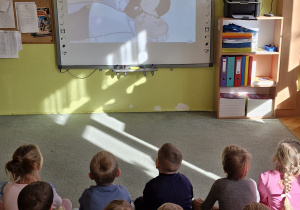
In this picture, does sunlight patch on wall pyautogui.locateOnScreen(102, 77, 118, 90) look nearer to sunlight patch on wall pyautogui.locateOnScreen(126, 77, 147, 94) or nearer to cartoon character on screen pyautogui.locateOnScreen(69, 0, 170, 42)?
sunlight patch on wall pyautogui.locateOnScreen(126, 77, 147, 94)

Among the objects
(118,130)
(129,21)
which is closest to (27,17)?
(129,21)

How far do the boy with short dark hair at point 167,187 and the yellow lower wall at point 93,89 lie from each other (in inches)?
109

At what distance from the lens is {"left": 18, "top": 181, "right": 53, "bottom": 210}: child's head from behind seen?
6.02 ft

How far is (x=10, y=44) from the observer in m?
4.95

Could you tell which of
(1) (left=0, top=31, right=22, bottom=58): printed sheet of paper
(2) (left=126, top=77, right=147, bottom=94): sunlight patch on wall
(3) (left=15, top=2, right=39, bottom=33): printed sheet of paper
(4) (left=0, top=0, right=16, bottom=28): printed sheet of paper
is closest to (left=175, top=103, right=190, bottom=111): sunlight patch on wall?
(2) (left=126, top=77, right=147, bottom=94): sunlight patch on wall

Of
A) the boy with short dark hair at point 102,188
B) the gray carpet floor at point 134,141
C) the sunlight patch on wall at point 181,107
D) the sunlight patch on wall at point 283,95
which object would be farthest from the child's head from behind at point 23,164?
the sunlight patch on wall at point 283,95

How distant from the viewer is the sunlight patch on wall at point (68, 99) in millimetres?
5137

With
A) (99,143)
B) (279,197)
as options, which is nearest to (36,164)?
(279,197)

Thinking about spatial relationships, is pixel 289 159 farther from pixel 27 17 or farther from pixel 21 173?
pixel 27 17

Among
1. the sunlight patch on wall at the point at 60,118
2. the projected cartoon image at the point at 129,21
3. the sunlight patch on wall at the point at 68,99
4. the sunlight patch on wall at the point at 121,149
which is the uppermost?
the projected cartoon image at the point at 129,21

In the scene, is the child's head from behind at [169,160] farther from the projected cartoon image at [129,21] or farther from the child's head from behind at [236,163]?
the projected cartoon image at [129,21]

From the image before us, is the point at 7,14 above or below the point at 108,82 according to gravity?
above

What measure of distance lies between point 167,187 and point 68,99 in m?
3.14

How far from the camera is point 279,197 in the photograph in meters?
2.32
